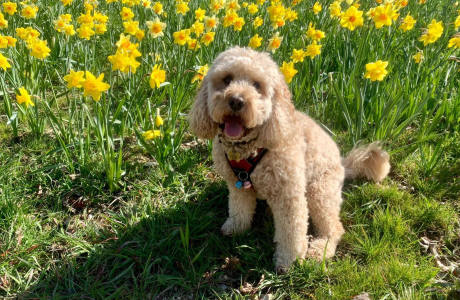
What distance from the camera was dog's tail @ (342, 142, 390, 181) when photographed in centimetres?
281

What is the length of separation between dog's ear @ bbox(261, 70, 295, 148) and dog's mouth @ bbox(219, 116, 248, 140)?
6.4 inches

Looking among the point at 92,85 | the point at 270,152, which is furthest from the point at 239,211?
the point at 92,85

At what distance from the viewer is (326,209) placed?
2584 millimetres

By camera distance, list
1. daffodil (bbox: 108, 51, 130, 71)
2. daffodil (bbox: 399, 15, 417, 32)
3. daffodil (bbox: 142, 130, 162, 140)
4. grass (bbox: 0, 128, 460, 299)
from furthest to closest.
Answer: daffodil (bbox: 399, 15, 417, 32) → daffodil (bbox: 142, 130, 162, 140) → daffodil (bbox: 108, 51, 130, 71) → grass (bbox: 0, 128, 460, 299)

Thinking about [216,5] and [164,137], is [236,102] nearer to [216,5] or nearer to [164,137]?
[164,137]

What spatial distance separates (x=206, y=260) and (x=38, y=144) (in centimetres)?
212

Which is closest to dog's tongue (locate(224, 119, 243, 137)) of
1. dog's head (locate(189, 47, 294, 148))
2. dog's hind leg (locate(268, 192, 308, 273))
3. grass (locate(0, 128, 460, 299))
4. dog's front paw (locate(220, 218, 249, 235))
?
dog's head (locate(189, 47, 294, 148))

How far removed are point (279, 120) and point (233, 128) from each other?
303 millimetres

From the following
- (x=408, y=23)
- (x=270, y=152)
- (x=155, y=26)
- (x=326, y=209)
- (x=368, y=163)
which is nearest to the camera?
(x=270, y=152)

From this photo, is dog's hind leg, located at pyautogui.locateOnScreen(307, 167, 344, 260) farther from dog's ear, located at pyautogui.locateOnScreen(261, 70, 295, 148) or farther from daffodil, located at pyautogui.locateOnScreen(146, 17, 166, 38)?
daffodil, located at pyautogui.locateOnScreen(146, 17, 166, 38)

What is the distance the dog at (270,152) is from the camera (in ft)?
7.11

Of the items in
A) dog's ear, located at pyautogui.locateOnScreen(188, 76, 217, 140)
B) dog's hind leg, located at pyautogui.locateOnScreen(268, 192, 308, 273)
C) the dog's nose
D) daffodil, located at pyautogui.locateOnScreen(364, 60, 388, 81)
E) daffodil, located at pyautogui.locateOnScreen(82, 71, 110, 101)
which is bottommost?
dog's hind leg, located at pyautogui.locateOnScreen(268, 192, 308, 273)

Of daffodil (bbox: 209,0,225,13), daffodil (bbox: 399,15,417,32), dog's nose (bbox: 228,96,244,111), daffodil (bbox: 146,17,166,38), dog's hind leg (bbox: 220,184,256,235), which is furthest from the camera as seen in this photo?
daffodil (bbox: 209,0,225,13)

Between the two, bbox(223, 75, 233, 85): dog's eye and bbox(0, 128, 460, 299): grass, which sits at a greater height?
bbox(223, 75, 233, 85): dog's eye
